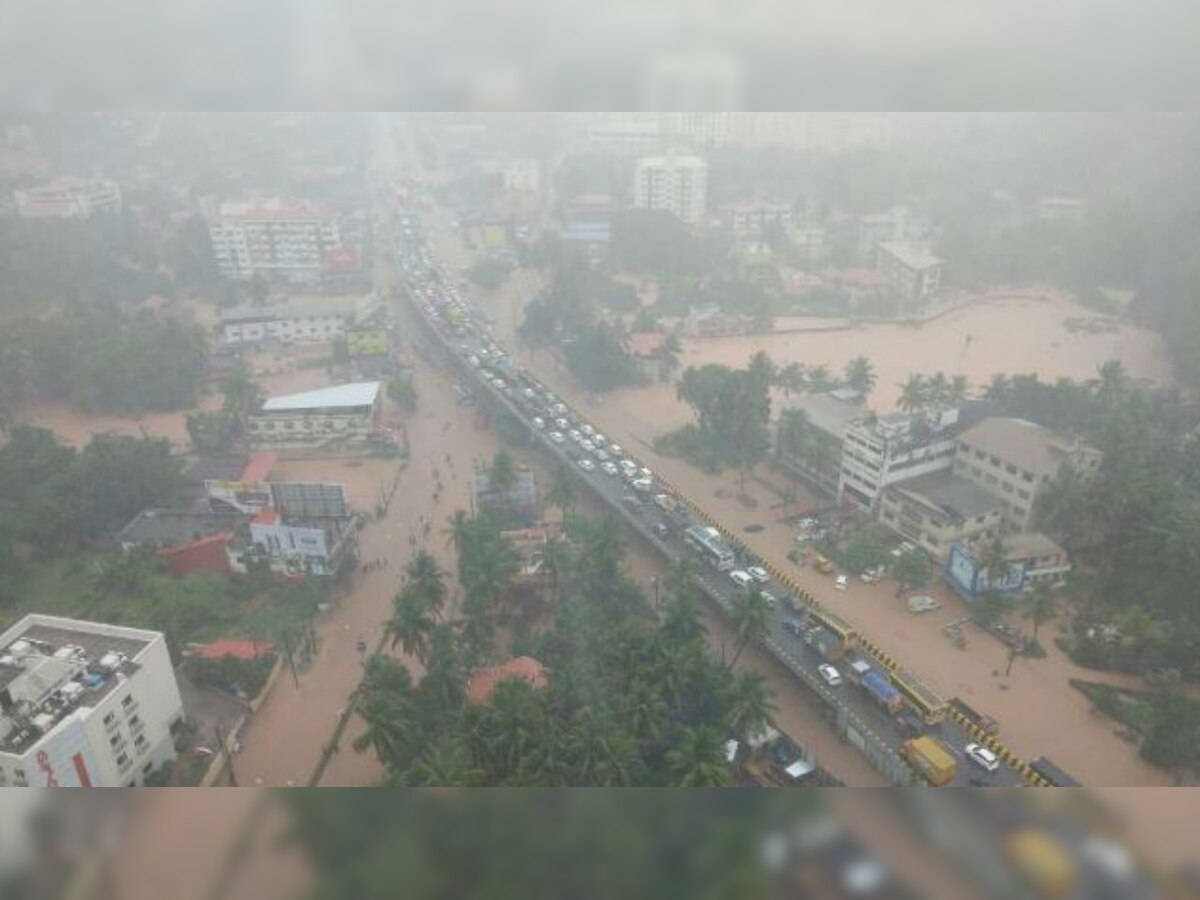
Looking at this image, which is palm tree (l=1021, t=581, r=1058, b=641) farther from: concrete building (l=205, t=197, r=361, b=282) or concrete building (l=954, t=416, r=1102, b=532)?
concrete building (l=205, t=197, r=361, b=282)

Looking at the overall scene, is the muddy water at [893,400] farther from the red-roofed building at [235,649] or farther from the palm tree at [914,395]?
the red-roofed building at [235,649]

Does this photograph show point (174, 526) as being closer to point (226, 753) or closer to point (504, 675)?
point (226, 753)

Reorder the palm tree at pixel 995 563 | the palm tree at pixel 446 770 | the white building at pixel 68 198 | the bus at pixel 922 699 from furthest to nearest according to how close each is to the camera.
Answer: the white building at pixel 68 198
the palm tree at pixel 995 563
the bus at pixel 922 699
the palm tree at pixel 446 770

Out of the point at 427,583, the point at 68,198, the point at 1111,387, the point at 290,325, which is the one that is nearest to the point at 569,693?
the point at 427,583

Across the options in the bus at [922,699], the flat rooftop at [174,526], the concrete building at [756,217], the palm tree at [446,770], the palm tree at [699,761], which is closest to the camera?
the palm tree at [446,770]

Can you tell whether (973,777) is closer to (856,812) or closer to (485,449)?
(856,812)

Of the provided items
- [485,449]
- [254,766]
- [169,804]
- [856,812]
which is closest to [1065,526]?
[485,449]

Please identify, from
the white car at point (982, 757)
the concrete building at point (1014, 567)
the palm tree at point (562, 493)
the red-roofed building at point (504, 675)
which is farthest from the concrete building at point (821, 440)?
the red-roofed building at point (504, 675)
